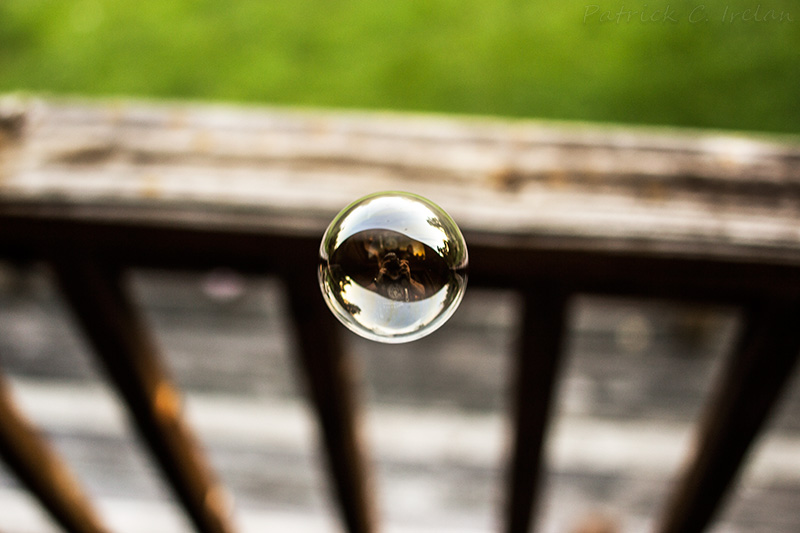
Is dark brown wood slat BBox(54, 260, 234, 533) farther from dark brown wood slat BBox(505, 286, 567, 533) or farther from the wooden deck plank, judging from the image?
dark brown wood slat BBox(505, 286, 567, 533)

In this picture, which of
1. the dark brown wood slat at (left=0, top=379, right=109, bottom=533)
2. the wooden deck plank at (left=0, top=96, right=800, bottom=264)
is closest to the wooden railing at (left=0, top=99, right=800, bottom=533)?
the wooden deck plank at (left=0, top=96, right=800, bottom=264)

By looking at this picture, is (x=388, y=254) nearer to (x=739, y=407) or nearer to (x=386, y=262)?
(x=386, y=262)

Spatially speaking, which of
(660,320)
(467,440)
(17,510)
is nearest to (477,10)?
(660,320)

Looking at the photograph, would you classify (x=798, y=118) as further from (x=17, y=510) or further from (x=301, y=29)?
(x=17, y=510)

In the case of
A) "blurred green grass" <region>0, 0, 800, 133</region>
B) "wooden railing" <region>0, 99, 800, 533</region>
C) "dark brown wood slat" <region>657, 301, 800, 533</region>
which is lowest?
"dark brown wood slat" <region>657, 301, 800, 533</region>

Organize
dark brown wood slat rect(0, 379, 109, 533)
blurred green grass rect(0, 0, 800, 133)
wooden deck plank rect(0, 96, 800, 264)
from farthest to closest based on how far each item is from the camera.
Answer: blurred green grass rect(0, 0, 800, 133) → dark brown wood slat rect(0, 379, 109, 533) → wooden deck plank rect(0, 96, 800, 264)

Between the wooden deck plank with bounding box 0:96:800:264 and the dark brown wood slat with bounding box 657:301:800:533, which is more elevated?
the wooden deck plank with bounding box 0:96:800:264

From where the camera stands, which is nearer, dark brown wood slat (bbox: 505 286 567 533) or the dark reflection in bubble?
the dark reflection in bubble

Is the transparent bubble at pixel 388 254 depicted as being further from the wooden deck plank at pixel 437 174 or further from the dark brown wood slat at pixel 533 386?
the dark brown wood slat at pixel 533 386
